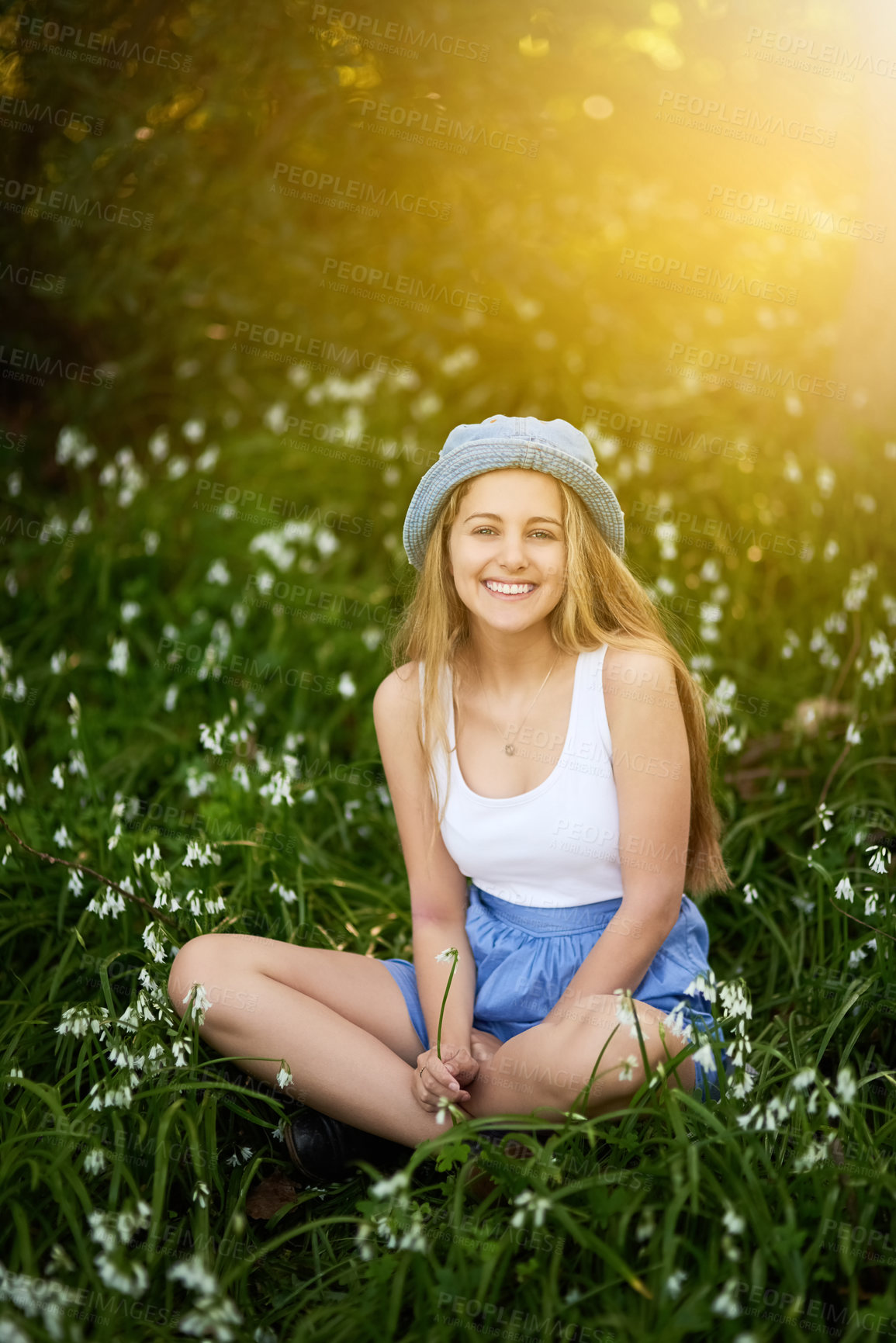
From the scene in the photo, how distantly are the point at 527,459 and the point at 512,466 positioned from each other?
0.14 feet

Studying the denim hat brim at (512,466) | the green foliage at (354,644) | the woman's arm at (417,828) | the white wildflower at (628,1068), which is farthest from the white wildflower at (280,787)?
the white wildflower at (628,1068)

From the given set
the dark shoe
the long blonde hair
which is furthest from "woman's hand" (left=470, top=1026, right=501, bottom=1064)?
the long blonde hair

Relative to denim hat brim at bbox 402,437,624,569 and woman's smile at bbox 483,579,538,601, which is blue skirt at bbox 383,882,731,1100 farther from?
denim hat brim at bbox 402,437,624,569

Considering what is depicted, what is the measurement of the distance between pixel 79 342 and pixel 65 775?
2.85 metres

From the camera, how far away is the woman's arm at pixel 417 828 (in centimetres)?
247

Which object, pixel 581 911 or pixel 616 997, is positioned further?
pixel 581 911

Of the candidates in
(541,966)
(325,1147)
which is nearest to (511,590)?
(541,966)

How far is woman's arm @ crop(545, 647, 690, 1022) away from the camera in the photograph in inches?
85.6

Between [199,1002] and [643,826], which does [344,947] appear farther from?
[643,826]

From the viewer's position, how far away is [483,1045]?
91.0 inches

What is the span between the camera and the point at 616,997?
2129 mm

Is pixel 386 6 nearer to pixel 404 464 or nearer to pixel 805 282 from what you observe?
pixel 404 464

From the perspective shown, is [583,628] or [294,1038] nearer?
[294,1038]

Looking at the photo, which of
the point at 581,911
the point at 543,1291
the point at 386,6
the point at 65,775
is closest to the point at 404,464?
the point at 386,6
